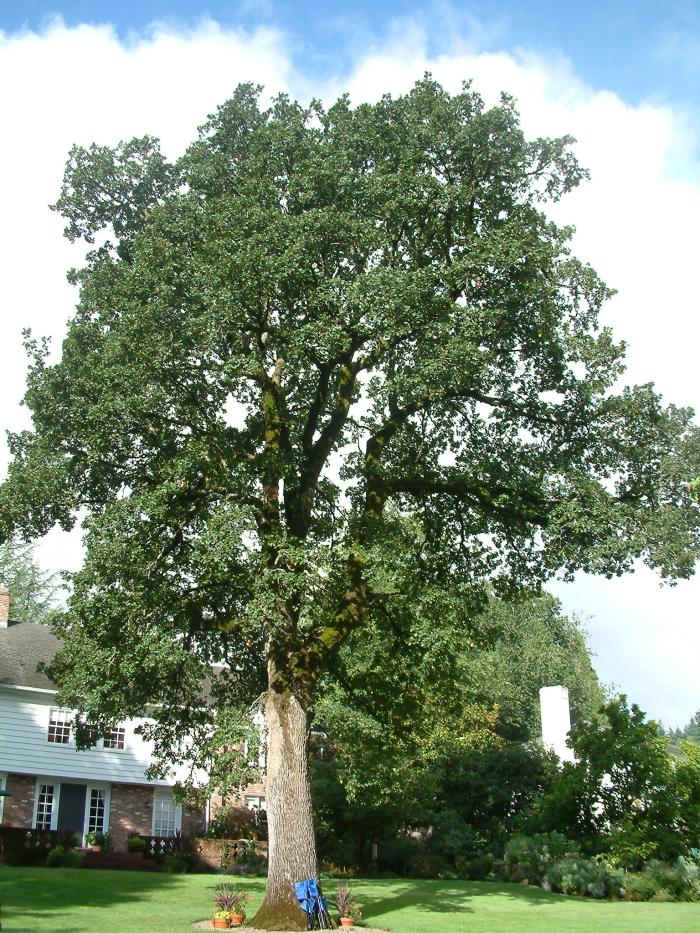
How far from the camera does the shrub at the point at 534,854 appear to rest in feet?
96.5

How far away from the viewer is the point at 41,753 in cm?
3181

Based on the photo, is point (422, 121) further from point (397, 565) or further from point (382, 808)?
point (382, 808)

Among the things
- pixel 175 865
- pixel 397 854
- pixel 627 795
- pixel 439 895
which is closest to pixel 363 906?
pixel 439 895

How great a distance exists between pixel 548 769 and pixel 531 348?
23757 millimetres

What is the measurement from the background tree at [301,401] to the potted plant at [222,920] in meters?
0.63

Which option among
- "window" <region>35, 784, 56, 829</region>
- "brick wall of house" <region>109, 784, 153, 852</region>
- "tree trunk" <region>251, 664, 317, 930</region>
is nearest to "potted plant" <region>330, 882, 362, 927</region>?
"tree trunk" <region>251, 664, 317, 930</region>

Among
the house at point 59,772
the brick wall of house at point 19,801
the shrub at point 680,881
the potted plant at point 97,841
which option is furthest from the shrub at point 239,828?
the shrub at point 680,881

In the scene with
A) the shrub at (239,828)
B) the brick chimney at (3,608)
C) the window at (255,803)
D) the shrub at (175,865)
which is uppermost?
the brick chimney at (3,608)

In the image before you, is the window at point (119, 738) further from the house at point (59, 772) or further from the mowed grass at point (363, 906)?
the mowed grass at point (363, 906)

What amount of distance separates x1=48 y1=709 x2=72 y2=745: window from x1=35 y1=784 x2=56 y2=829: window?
1.63 metres

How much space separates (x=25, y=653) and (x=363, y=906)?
18.2 m

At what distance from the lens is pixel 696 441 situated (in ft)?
61.3

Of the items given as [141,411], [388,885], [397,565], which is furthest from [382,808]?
[141,411]

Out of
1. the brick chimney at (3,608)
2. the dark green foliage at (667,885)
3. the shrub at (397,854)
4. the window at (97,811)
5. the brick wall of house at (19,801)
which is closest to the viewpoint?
the dark green foliage at (667,885)
